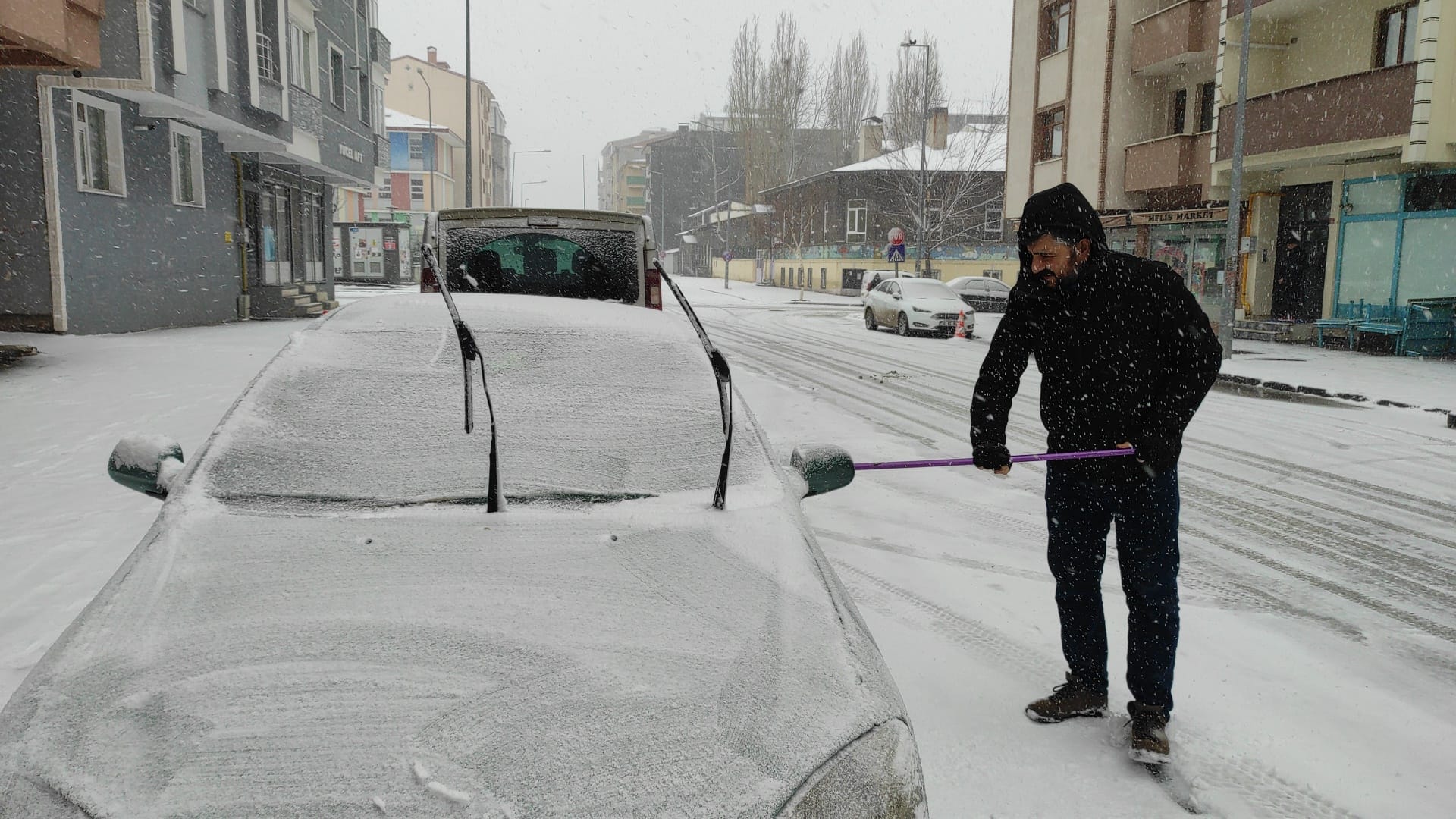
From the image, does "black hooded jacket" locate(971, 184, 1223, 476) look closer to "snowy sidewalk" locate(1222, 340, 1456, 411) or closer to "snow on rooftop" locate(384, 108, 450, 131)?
"snowy sidewalk" locate(1222, 340, 1456, 411)

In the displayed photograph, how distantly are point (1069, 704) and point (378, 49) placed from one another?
3170 cm

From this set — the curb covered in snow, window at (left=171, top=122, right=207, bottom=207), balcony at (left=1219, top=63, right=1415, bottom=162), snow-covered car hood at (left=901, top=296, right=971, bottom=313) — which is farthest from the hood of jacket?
snow-covered car hood at (left=901, top=296, right=971, bottom=313)

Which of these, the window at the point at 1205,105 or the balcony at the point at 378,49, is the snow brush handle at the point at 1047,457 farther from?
the balcony at the point at 378,49

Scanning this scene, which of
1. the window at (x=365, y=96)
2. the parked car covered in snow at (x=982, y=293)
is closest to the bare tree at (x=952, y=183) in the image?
the parked car covered in snow at (x=982, y=293)

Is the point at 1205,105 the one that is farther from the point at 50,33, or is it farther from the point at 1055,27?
the point at 50,33

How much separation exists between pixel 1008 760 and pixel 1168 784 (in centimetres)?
44

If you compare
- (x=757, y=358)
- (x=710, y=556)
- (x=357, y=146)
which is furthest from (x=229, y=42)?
(x=710, y=556)

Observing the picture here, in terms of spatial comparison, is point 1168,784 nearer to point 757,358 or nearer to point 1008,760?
point 1008,760

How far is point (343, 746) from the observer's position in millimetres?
1466

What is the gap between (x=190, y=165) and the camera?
18047mm

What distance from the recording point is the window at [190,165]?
17609mm

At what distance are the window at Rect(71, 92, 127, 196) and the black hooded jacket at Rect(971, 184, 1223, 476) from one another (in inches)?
621

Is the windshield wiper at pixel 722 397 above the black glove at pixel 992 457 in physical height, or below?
above

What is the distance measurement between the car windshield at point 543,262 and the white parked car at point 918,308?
14350mm
